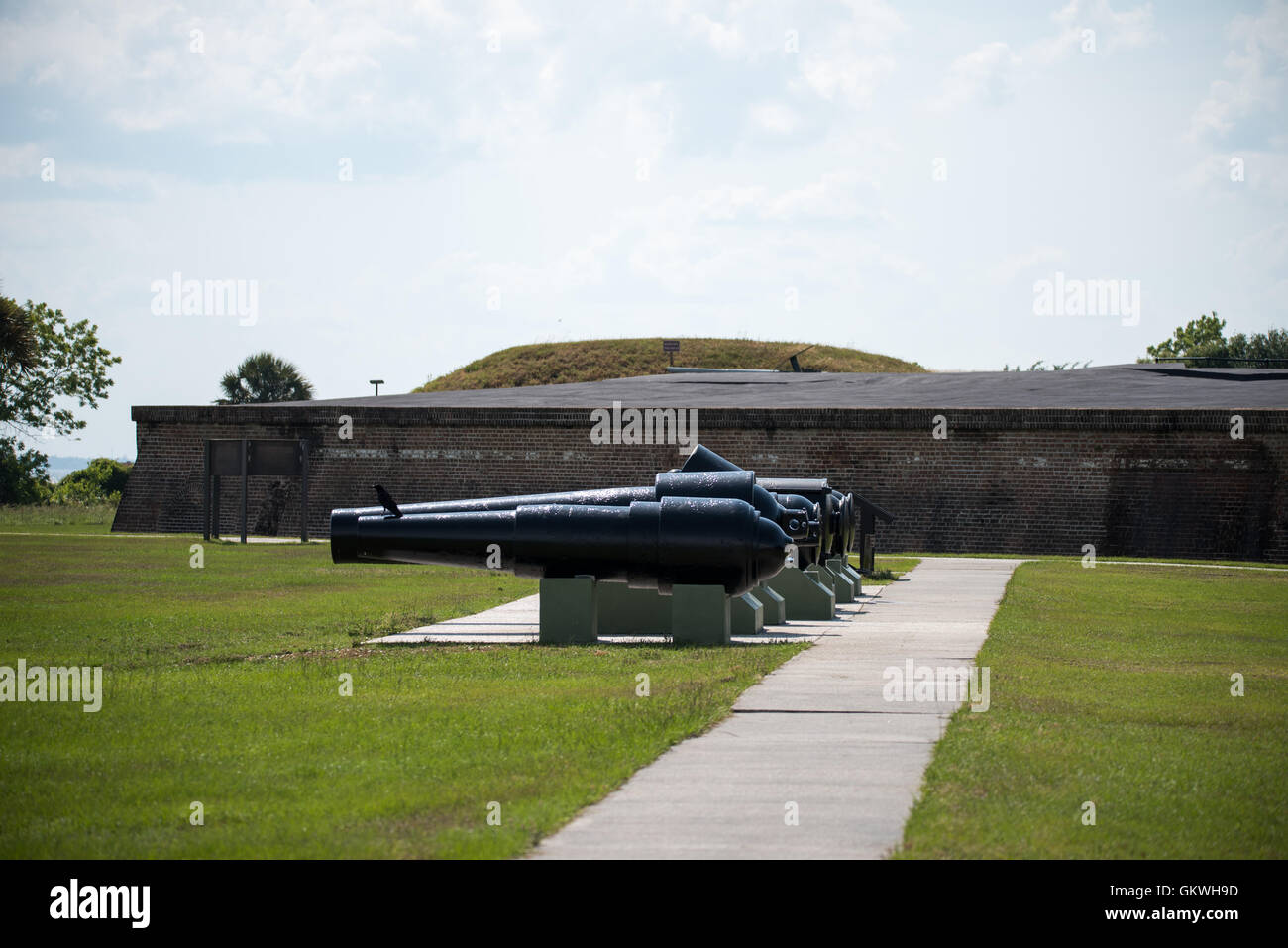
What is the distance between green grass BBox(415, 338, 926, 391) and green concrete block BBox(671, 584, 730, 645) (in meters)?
62.8

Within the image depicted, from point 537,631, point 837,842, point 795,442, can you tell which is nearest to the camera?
point 837,842

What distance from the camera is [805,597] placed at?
15750 millimetres

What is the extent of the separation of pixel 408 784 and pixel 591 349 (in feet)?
247

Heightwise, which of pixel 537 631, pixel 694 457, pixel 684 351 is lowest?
pixel 537 631

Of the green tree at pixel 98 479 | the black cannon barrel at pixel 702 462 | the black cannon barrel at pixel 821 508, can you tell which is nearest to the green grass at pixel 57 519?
the green tree at pixel 98 479

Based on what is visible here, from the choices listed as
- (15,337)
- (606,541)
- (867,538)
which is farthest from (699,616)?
(15,337)

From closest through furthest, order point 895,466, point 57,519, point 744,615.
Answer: point 744,615
point 895,466
point 57,519

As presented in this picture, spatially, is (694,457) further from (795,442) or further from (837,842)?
(795,442)

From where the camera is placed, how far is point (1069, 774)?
22.5 ft

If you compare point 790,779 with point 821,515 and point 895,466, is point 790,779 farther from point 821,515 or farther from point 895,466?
point 895,466

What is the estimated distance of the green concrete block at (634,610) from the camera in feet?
45.2

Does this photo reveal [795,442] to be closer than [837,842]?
No

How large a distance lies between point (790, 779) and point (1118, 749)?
2.05m
